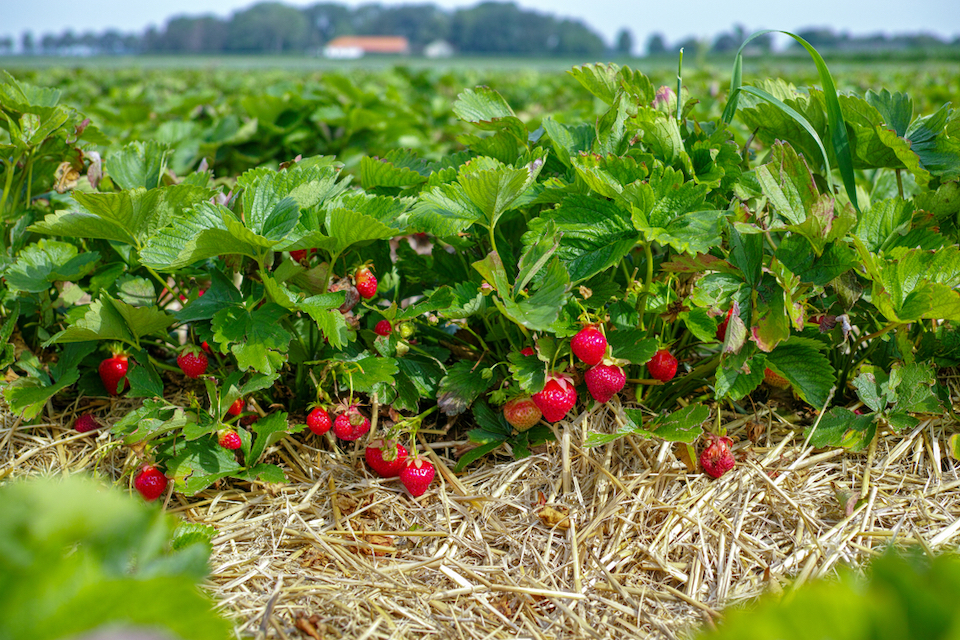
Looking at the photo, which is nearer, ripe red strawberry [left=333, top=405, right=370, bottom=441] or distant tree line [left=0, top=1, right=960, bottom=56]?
ripe red strawberry [left=333, top=405, right=370, bottom=441]

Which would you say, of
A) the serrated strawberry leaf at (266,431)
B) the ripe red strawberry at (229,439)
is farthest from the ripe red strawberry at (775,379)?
the ripe red strawberry at (229,439)

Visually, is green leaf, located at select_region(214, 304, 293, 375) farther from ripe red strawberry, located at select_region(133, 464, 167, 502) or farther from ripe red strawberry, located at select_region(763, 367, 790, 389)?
ripe red strawberry, located at select_region(763, 367, 790, 389)

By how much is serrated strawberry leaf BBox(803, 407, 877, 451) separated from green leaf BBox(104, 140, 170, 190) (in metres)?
1.63

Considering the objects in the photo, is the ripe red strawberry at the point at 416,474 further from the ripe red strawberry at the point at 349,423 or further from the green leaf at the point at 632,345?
the green leaf at the point at 632,345

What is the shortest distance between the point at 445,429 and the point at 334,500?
29 centimetres

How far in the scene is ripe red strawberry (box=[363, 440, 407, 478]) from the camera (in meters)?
1.38

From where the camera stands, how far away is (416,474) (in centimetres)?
138

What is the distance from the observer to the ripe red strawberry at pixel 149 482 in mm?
1354

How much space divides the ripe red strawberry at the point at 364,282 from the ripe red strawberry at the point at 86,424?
2.51ft

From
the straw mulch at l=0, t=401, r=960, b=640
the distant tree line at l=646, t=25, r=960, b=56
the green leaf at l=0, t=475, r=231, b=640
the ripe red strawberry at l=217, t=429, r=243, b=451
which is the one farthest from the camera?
the distant tree line at l=646, t=25, r=960, b=56

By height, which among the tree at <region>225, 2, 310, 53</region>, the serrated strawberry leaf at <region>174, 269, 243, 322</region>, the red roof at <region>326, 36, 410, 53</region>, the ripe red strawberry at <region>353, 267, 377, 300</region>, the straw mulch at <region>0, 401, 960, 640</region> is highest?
the tree at <region>225, 2, 310, 53</region>

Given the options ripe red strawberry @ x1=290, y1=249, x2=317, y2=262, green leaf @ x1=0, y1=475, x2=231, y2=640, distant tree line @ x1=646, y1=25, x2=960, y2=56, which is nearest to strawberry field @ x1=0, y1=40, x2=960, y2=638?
ripe red strawberry @ x1=290, y1=249, x2=317, y2=262

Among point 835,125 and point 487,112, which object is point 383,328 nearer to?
point 487,112

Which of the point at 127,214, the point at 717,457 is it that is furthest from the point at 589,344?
the point at 127,214
